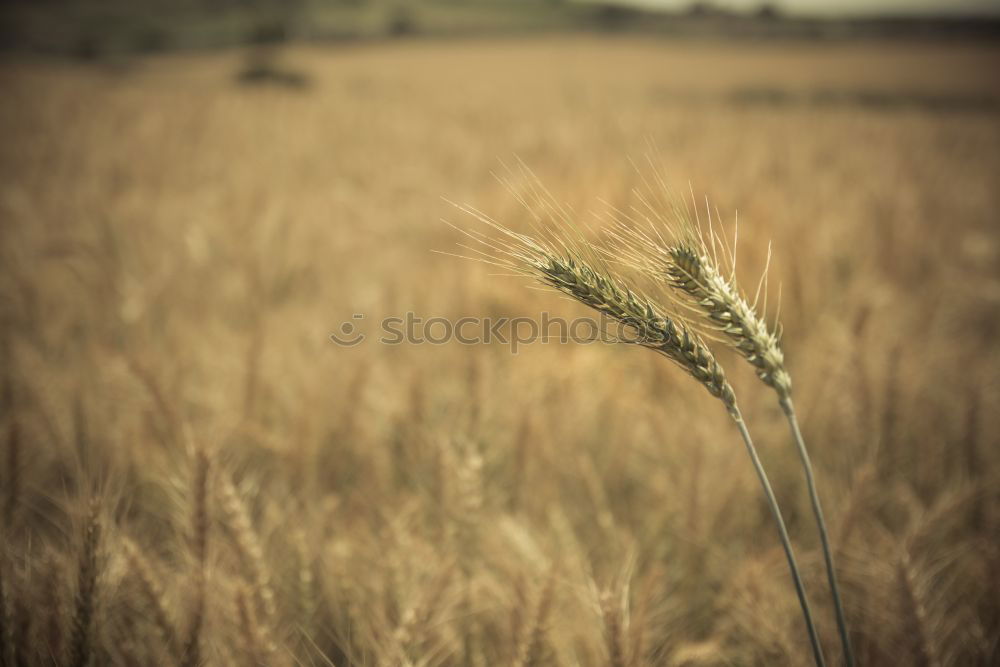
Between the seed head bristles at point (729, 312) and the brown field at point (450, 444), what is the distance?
337 millimetres

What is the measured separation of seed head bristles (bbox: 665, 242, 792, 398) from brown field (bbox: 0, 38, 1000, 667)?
0.34 meters

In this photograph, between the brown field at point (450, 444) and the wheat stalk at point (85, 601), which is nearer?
the wheat stalk at point (85, 601)

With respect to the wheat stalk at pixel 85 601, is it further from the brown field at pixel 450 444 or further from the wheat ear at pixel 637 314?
the wheat ear at pixel 637 314

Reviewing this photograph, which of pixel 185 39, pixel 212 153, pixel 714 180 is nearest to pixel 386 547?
pixel 714 180

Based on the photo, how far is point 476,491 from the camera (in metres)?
0.96

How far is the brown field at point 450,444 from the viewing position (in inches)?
29.4

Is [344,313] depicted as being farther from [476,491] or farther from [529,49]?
[529,49]

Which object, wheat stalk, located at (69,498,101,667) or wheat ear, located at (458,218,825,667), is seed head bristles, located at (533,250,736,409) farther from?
wheat stalk, located at (69,498,101,667)

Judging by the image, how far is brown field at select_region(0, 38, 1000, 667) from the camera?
0.75 metres

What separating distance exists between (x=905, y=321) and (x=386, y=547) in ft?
6.49
